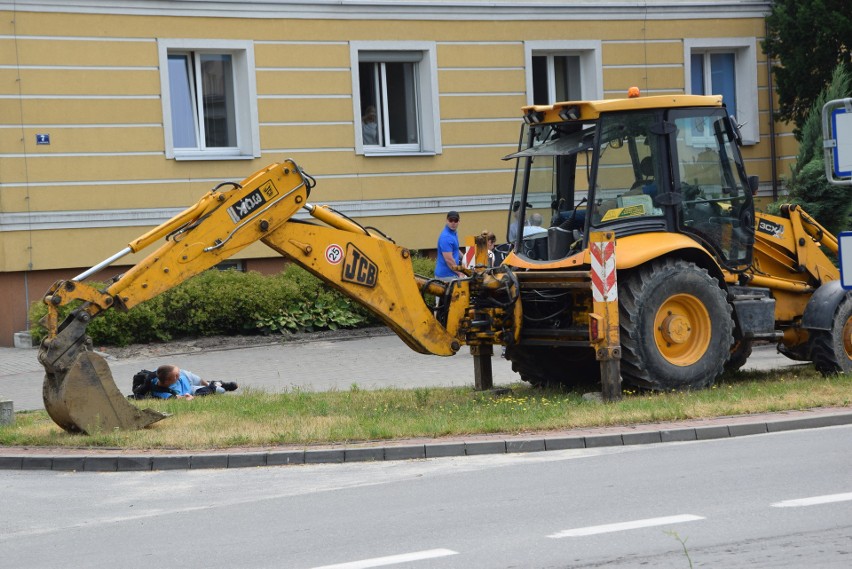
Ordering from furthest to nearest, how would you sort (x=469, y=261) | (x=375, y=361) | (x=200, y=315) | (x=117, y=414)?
(x=200, y=315) → (x=375, y=361) → (x=469, y=261) → (x=117, y=414)

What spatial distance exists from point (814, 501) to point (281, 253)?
618 centimetres

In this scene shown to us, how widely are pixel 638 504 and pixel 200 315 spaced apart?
12742mm

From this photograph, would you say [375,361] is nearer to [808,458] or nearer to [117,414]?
[117,414]

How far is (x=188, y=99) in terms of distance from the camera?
23266 mm

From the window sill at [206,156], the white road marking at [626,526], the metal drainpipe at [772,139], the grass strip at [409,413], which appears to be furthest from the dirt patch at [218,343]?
the white road marking at [626,526]

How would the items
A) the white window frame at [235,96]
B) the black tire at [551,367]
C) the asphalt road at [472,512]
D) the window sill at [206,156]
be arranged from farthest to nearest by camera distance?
the window sill at [206,156] → the white window frame at [235,96] → the black tire at [551,367] → the asphalt road at [472,512]

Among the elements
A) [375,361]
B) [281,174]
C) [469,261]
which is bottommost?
[375,361]

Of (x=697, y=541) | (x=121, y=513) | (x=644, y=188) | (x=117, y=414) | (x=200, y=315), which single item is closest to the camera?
(x=697, y=541)

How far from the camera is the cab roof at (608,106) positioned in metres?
13.7

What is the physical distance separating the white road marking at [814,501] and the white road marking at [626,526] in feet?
2.17

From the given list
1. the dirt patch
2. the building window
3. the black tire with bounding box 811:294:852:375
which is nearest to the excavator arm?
the black tire with bounding box 811:294:852:375

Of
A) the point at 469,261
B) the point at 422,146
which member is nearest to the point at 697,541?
the point at 469,261

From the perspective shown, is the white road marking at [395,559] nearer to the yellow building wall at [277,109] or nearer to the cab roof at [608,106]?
the cab roof at [608,106]

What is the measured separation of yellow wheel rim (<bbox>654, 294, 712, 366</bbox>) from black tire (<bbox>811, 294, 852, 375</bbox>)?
5.09 feet
